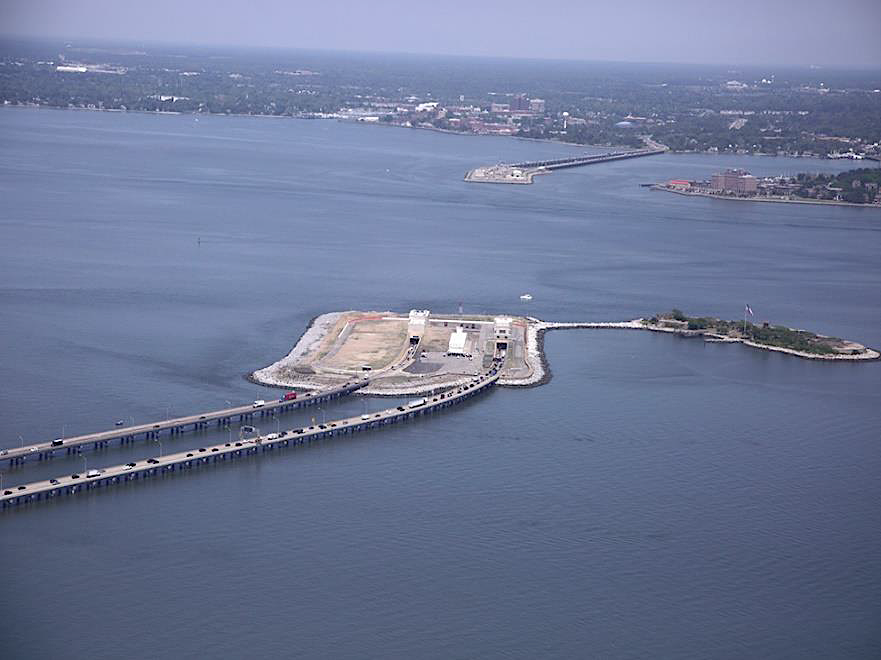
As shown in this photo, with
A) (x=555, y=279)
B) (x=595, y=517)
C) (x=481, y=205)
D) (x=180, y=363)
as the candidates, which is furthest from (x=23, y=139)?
(x=595, y=517)

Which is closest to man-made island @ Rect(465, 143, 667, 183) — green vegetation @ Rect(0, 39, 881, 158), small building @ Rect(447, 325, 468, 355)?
green vegetation @ Rect(0, 39, 881, 158)

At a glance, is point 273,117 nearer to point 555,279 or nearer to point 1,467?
point 555,279

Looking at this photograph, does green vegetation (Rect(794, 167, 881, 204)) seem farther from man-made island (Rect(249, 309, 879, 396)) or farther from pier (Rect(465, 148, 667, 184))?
man-made island (Rect(249, 309, 879, 396))

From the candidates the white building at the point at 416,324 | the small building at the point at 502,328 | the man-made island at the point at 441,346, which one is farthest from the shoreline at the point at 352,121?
the white building at the point at 416,324

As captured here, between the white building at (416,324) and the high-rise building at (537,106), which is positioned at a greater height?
the high-rise building at (537,106)

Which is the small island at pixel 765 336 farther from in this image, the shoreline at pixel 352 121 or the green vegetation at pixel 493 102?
the shoreline at pixel 352 121

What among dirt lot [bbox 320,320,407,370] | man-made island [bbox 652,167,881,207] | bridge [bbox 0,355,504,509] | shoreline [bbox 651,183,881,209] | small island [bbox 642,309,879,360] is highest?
man-made island [bbox 652,167,881,207]
